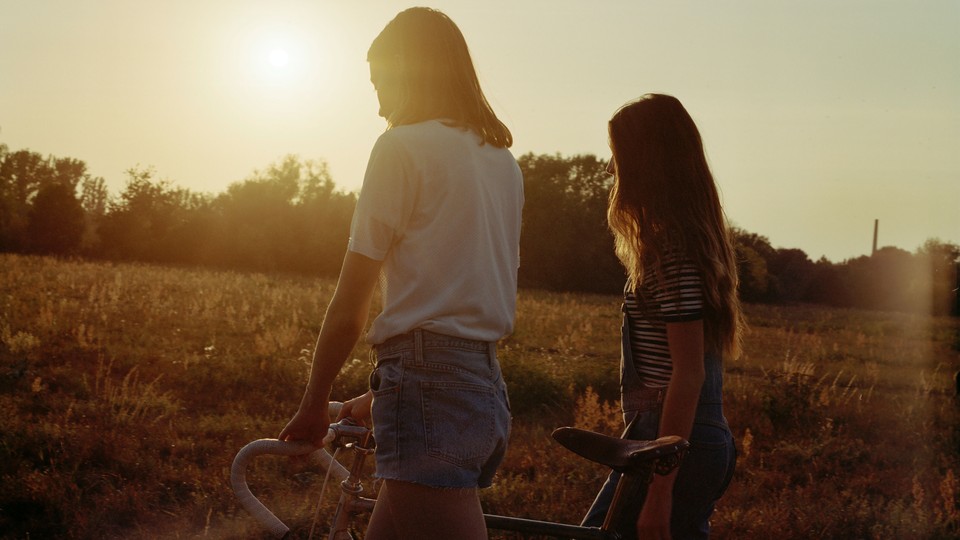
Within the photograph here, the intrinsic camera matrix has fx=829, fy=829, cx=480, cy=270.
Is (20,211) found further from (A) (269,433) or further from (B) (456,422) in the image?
(B) (456,422)

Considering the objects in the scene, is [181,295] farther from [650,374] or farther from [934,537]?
[650,374]

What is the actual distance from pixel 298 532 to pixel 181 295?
1603 cm

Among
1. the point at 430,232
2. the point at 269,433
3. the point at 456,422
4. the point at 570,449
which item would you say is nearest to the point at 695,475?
the point at 570,449

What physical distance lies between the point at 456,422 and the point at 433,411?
2.4 inches

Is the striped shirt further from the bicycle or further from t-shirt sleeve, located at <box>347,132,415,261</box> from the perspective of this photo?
t-shirt sleeve, located at <box>347,132,415,261</box>

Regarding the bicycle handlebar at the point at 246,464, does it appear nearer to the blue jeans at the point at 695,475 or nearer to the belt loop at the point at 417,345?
the belt loop at the point at 417,345

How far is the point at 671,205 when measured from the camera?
7.89ft

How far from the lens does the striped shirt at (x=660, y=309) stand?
230cm

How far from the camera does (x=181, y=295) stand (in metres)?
19.9

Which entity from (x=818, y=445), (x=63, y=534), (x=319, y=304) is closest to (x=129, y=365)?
(x=63, y=534)

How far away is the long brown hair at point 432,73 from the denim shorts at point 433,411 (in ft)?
1.82

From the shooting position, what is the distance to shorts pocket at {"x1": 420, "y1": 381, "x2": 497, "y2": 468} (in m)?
1.87

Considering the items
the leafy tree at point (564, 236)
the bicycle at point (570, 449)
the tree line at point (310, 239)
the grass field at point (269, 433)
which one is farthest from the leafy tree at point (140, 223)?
the bicycle at point (570, 449)

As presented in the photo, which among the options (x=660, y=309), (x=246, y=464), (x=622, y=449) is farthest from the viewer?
(x=660, y=309)
